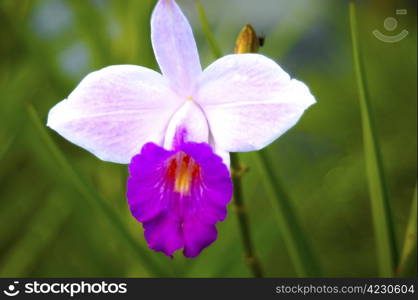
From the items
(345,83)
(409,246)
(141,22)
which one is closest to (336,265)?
(345,83)

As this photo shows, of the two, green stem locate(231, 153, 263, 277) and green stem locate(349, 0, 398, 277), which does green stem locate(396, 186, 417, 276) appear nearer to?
green stem locate(349, 0, 398, 277)

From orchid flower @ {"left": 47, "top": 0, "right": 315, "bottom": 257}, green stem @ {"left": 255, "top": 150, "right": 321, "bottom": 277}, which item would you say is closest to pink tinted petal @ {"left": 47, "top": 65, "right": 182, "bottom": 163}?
orchid flower @ {"left": 47, "top": 0, "right": 315, "bottom": 257}

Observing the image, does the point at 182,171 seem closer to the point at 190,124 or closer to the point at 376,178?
the point at 190,124

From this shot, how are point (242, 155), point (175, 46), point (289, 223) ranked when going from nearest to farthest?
point (175, 46) < point (289, 223) < point (242, 155)

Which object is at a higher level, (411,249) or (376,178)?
(376,178)

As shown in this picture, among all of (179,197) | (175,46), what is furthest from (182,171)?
(175,46)

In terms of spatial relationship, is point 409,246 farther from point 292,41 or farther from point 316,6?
point 316,6

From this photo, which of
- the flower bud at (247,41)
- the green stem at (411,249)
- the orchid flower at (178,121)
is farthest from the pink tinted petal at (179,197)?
the green stem at (411,249)
